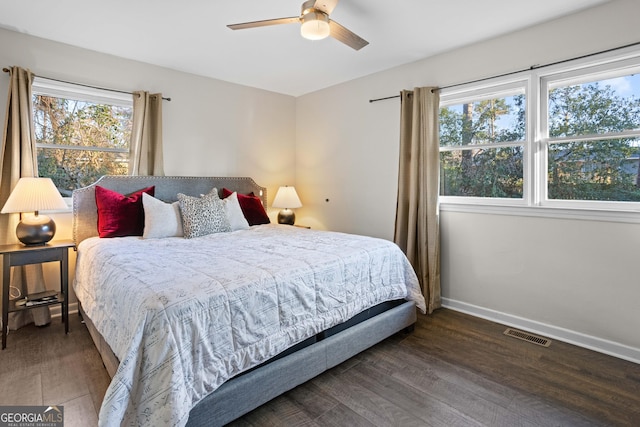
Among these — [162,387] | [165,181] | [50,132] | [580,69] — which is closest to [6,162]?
[50,132]

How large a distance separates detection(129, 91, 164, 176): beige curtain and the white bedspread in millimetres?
973

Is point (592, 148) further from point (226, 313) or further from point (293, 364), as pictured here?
point (226, 313)

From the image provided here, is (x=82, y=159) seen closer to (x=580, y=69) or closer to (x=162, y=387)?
(x=162, y=387)

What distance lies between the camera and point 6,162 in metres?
2.83

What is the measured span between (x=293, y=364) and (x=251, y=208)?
2.31 meters

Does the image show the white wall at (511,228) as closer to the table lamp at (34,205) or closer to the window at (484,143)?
the window at (484,143)

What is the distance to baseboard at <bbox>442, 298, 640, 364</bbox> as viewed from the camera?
2.44m

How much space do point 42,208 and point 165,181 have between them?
1.12 m

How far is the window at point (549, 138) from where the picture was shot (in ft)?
8.28

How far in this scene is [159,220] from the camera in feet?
10.2

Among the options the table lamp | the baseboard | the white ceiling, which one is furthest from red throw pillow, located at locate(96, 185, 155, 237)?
the baseboard

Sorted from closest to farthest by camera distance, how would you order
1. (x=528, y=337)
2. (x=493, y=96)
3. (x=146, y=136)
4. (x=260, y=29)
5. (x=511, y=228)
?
(x=528, y=337) < (x=260, y=29) < (x=511, y=228) < (x=493, y=96) < (x=146, y=136)

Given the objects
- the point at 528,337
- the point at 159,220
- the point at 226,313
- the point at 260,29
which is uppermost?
the point at 260,29

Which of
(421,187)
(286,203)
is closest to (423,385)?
(421,187)
